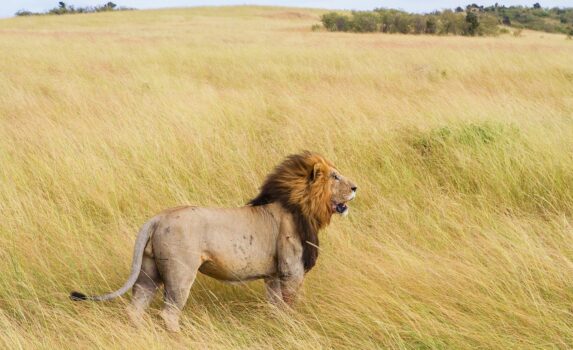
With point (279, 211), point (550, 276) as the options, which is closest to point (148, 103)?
point (279, 211)

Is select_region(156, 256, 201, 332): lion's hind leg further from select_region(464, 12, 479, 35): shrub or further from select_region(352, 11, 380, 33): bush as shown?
select_region(464, 12, 479, 35): shrub

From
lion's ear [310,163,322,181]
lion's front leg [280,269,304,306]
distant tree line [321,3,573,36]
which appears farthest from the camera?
distant tree line [321,3,573,36]

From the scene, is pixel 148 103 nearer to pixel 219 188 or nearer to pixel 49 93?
pixel 49 93

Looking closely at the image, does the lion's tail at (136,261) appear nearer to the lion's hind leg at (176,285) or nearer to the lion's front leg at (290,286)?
the lion's hind leg at (176,285)

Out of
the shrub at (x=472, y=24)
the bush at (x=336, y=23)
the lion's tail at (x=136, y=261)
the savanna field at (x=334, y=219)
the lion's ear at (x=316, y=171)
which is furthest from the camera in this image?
the bush at (x=336, y=23)

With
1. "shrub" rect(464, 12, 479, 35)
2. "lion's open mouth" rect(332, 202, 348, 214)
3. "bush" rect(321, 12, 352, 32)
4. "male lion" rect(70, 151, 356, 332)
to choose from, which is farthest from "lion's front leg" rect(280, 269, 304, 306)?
"bush" rect(321, 12, 352, 32)

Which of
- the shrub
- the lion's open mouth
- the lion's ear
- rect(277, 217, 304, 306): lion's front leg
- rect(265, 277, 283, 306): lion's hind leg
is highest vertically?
the shrub

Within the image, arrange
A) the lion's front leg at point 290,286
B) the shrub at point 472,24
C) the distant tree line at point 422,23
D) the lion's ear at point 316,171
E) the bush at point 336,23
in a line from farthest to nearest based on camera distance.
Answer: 1. the bush at point 336,23
2. the distant tree line at point 422,23
3. the shrub at point 472,24
4. the lion's ear at point 316,171
5. the lion's front leg at point 290,286

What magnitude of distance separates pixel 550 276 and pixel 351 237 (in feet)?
3.85

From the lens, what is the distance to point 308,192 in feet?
10.2

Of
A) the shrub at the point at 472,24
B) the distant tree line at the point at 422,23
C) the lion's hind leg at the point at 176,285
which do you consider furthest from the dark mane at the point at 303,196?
the shrub at the point at 472,24

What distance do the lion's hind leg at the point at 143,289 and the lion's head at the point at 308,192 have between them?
2.02 ft

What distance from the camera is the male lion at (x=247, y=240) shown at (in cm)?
270

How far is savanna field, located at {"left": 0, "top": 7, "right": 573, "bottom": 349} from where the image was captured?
9.46 ft
